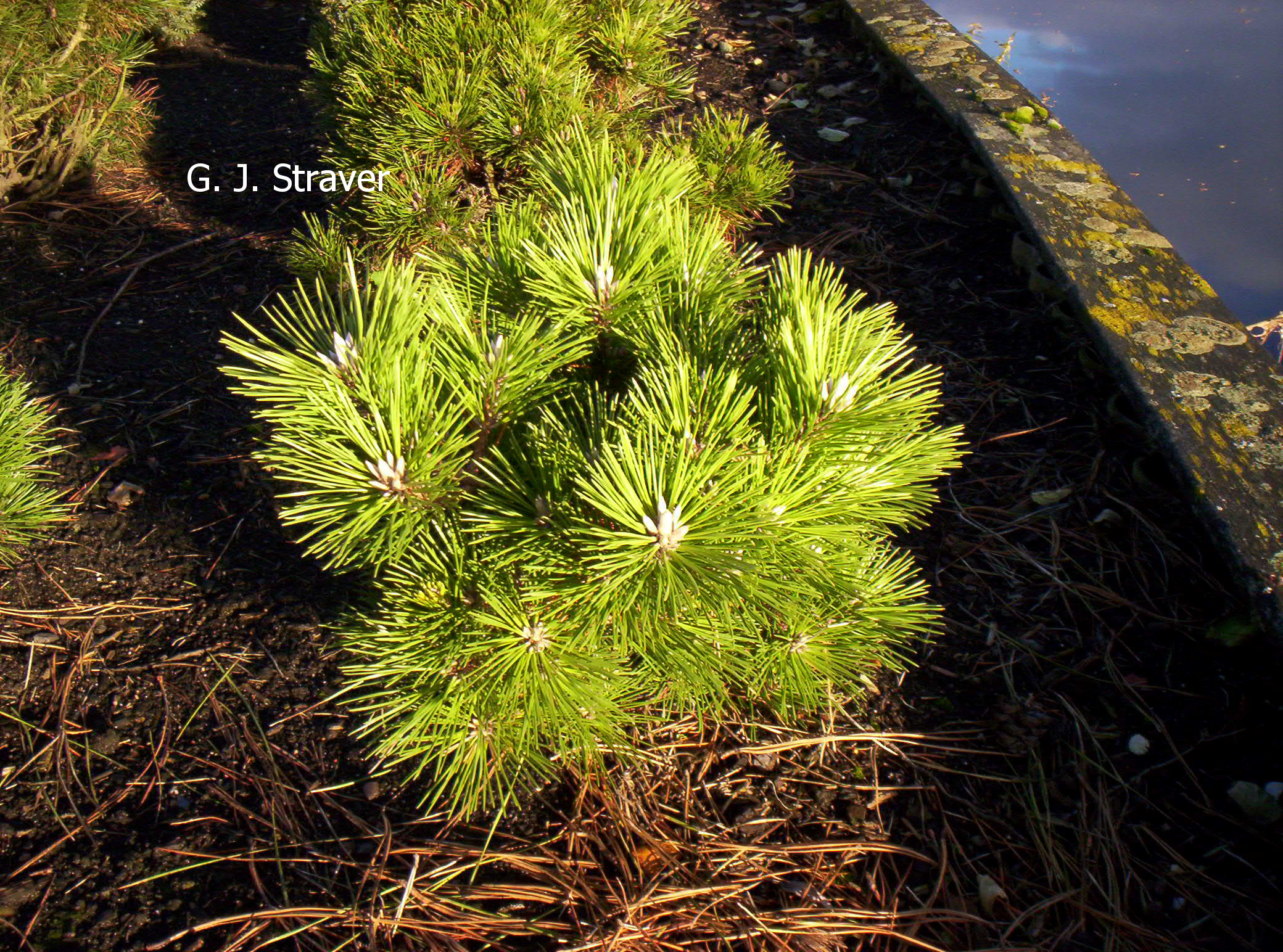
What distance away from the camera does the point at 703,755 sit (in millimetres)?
1529

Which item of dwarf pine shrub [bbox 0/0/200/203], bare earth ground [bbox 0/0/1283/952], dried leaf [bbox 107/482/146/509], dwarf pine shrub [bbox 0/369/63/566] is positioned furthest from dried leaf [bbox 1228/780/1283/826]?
dwarf pine shrub [bbox 0/0/200/203]

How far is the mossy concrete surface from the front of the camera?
5.64 feet

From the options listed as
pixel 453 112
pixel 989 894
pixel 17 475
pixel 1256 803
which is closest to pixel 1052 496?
pixel 1256 803

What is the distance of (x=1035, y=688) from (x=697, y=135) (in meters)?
1.64

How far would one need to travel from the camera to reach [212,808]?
145 centimetres

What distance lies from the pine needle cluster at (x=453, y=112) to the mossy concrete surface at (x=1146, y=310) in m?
0.91

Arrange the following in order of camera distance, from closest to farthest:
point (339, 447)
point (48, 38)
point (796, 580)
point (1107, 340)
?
1. point (339, 447)
2. point (796, 580)
3. point (1107, 340)
4. point (48, 38)

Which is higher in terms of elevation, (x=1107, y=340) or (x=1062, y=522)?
(x=1107, y=340)

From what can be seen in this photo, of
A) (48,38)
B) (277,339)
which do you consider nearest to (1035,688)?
(277,339)

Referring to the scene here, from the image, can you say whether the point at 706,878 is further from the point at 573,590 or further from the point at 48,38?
the point at 48,38

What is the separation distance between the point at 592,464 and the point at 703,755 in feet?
2.56

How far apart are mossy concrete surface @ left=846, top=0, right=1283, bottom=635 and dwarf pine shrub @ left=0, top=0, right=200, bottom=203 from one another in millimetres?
2988

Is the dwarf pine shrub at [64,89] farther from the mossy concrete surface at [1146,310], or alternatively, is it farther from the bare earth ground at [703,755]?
the mossy concrete surface at [1146,310]

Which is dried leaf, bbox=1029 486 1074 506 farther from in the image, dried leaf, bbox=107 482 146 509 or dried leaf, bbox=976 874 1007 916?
dried leaf, bbox=107 482 146 509
